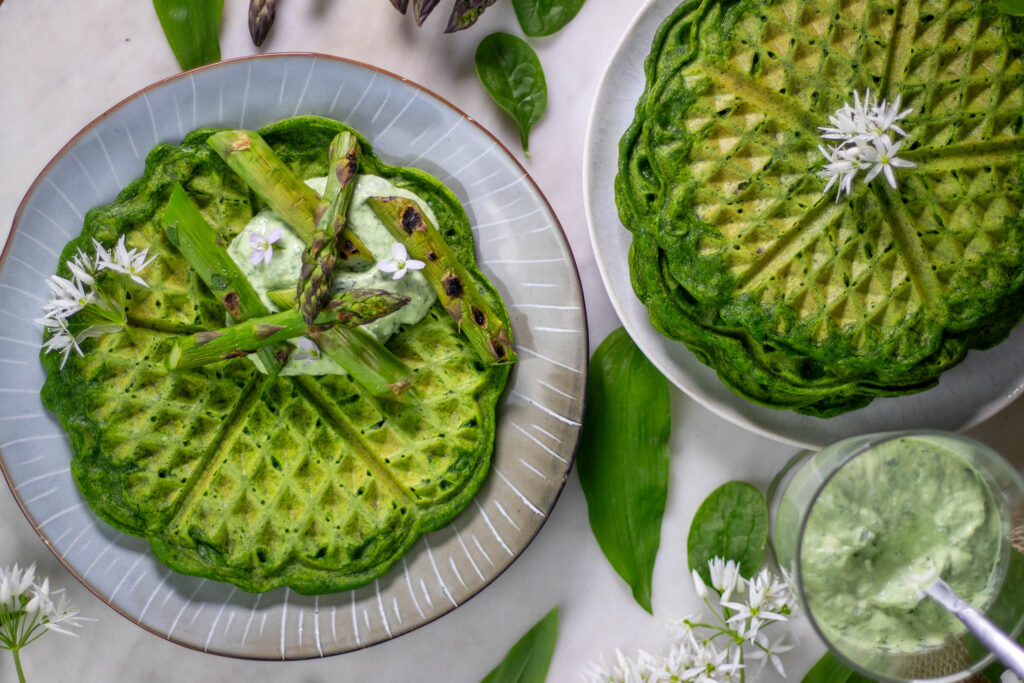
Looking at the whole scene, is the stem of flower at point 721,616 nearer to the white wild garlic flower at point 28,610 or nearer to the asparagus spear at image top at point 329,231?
the asparagus spear at image top at point 329,231

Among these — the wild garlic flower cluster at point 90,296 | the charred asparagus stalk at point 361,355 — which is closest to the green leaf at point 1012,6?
the charred asparagus stalk at point 361,355

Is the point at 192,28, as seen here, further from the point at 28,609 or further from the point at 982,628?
the point at 982,628

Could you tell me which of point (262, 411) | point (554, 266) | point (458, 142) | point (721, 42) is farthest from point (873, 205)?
point (262, 411)

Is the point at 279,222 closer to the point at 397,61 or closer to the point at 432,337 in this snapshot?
the point at 432,337

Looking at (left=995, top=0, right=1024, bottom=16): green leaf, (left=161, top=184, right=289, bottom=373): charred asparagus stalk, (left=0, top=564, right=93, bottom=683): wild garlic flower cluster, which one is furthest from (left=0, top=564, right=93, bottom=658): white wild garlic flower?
(left=995, top=0, right=1024, bottom=16): green leaf

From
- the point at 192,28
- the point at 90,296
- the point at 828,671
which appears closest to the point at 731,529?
the point at 828,671

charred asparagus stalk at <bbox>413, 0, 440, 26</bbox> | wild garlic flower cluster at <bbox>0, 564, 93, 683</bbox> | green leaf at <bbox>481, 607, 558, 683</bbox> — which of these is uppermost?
charred asparagus stalk at <bbox>413, 0, 440, 26</bbox>

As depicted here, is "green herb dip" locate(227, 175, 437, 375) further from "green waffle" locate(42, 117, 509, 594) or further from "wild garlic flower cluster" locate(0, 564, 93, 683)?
"wild garlic flower cluster" locate(0, 564, 93, 683)
